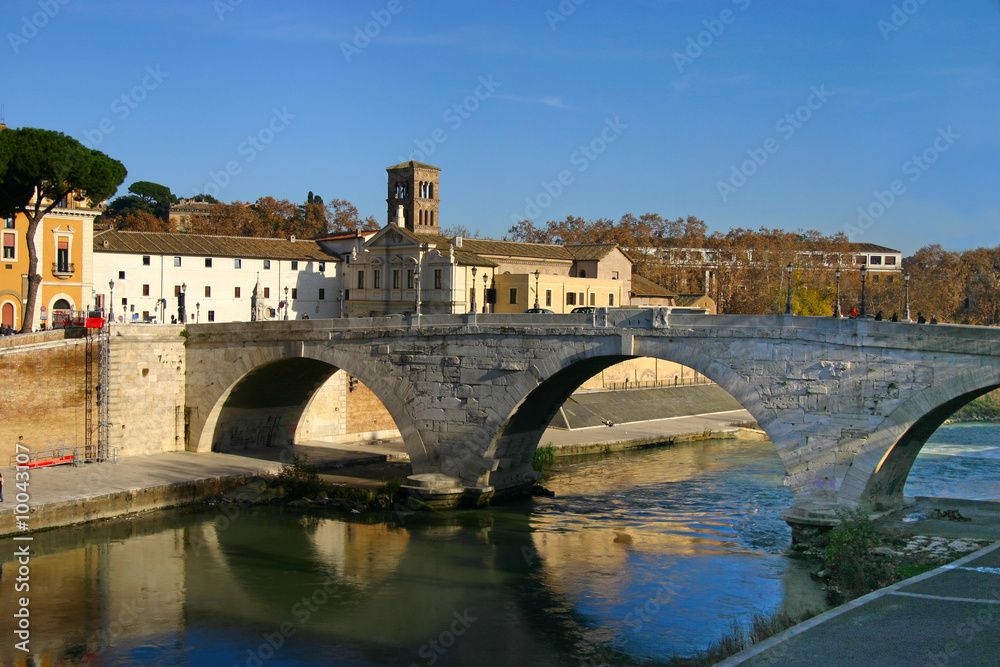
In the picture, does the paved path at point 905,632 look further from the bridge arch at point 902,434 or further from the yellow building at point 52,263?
the yellow building at point 52,263

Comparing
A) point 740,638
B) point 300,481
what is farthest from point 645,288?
point 740,638

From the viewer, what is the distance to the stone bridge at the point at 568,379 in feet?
57.0

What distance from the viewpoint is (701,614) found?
15.7m

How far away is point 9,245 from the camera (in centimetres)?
3120

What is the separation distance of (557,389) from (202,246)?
27332 mm

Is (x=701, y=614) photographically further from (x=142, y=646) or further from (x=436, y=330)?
(x=436, y=330)

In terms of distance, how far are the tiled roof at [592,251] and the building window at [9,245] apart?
96.2 ft

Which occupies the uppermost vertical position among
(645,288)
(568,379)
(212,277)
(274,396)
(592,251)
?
(592,251)

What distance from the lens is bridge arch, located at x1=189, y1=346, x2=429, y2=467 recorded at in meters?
24.2

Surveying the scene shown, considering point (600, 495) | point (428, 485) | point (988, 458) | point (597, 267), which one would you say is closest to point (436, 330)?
point (428, 485)

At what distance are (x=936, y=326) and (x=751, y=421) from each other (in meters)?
23.3

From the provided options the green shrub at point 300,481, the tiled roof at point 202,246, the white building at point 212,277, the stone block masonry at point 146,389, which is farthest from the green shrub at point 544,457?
the tiled roof at point 202,246

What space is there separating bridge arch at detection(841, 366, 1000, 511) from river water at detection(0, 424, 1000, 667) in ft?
6.51

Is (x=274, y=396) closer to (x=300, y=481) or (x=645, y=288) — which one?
(x=300, y=481)
